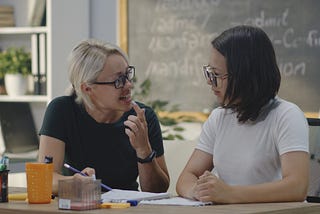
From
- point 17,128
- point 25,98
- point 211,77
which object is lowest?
point 17,128

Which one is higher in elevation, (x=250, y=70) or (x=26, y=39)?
(x=250, y=70)

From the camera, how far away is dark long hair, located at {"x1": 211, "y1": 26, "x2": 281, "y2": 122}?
2480mm

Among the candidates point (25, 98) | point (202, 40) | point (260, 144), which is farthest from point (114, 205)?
point (25, 98)

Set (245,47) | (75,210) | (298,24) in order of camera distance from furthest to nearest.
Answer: (298,24)
(245,47)
(75,210)

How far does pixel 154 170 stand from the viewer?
9.32ft

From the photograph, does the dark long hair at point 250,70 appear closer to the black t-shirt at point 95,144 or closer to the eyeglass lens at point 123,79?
the eyeglass lens at point 123,79

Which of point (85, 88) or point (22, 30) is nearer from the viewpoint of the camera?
point (85, 88)

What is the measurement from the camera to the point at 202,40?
15.6 feet

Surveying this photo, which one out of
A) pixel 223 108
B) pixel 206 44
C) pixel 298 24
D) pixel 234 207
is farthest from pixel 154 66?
pixel 234 207

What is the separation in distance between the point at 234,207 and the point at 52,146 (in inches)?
36.3

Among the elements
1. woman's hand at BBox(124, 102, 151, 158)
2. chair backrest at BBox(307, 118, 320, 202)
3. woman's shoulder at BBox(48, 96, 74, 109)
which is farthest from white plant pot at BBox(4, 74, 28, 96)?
chair backrest at BBox(307, 118, 320, 202)

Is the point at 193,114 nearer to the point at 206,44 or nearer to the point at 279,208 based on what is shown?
the point at 206,44

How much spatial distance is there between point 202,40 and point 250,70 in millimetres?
2294

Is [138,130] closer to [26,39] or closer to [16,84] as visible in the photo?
[16,84]
